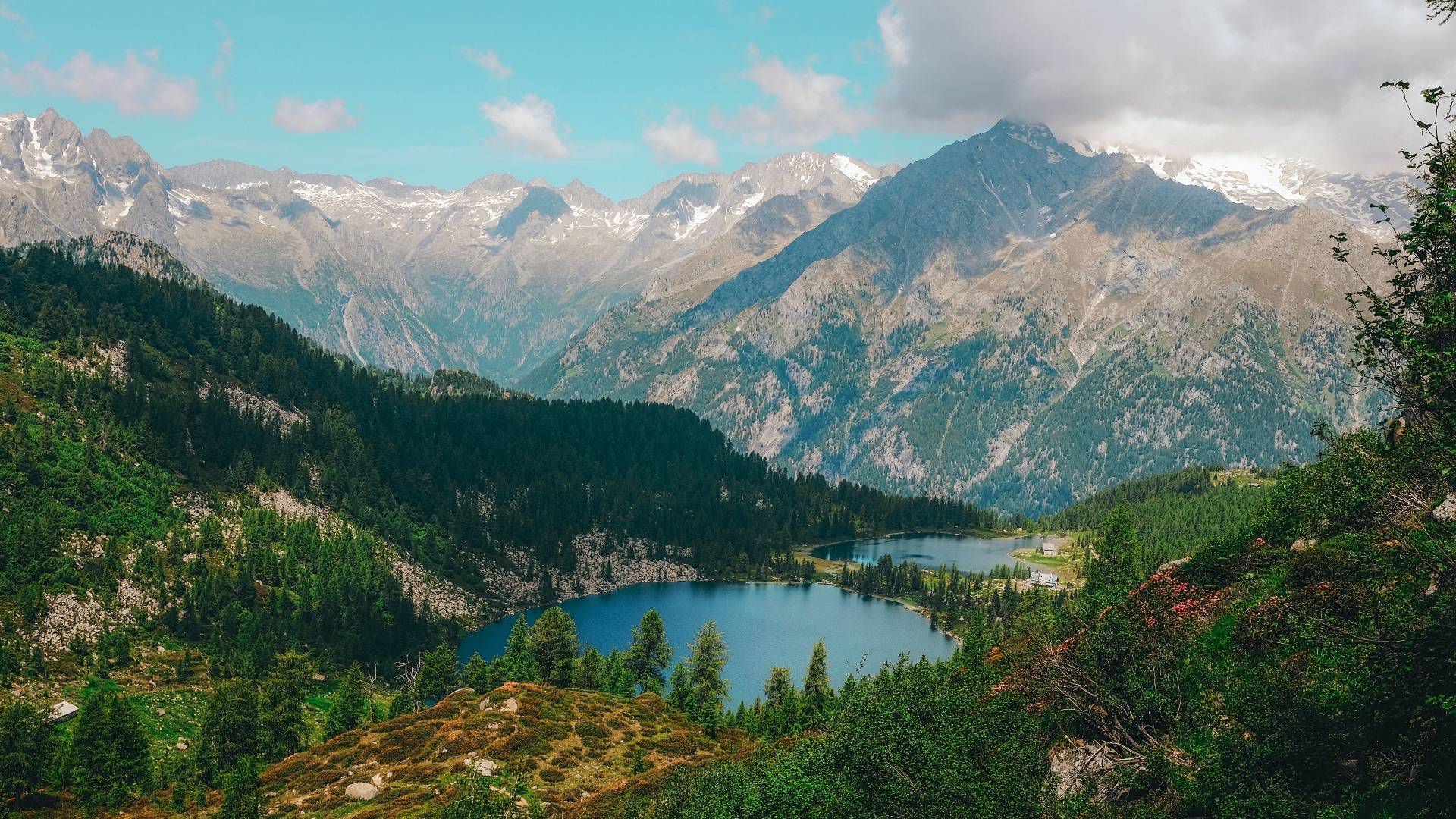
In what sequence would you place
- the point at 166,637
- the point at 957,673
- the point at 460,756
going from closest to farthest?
the point at 957,673 → the point at 460,756 → the point at 166,637

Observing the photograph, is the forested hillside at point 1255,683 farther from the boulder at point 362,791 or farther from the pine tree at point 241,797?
the pine tree at point 241,797

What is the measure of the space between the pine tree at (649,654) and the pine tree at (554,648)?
10.7m

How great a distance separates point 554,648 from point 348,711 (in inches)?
1253

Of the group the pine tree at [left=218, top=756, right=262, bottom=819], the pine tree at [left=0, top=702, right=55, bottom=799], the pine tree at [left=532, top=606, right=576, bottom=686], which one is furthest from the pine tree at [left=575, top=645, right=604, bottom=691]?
the pine tree at [left=0, top=702, right=55, bottom=799]

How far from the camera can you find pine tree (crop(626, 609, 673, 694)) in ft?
508

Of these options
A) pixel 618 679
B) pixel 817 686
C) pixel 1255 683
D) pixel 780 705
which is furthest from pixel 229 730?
pixel 1255 683

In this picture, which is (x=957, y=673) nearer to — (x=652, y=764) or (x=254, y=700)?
(x=652, y=764)

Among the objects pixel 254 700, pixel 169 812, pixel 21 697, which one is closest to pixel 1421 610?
pixel 169 812

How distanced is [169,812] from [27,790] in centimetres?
1552

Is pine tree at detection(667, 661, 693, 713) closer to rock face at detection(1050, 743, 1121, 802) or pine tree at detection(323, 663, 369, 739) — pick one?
pine tree at detection(323, 663, 369, 739)

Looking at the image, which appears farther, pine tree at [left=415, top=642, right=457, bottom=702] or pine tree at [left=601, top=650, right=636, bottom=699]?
pine tree at [left=415, top=642, right=457, bottom=702]

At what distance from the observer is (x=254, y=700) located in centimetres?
11569

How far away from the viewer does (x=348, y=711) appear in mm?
130625

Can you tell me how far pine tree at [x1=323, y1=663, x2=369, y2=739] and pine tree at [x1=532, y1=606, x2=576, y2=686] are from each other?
1047 inches
